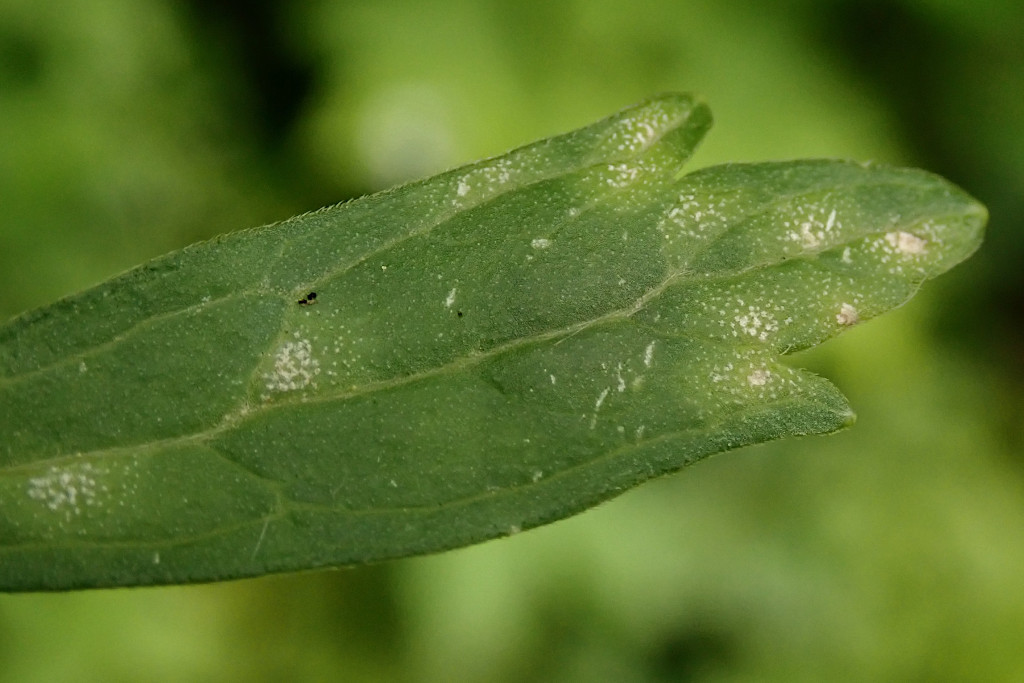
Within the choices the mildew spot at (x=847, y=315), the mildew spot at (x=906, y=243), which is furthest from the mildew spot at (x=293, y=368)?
the mildew spot at (x=906, y=243)

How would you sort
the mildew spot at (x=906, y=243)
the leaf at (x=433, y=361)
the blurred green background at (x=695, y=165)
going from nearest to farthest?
the leaf at (x=433, y=361), the mildew spot at (x=906, y=243), the blurred green background at (x=695, y=165)

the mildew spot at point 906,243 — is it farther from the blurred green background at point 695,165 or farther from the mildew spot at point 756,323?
the blurred green background at point 695,165

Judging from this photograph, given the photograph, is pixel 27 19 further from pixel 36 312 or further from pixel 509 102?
pixel 36 312

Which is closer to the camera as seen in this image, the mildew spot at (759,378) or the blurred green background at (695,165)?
the mildew spot at (759,378)

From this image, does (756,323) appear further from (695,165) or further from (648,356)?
(695,165)

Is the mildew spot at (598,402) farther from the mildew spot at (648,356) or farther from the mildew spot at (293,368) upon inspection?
the mildew spot at (293,368)

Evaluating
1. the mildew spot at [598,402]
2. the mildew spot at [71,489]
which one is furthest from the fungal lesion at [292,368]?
the mildew spot at [598,402]

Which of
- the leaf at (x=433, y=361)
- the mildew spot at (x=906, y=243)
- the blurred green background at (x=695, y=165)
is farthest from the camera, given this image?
the blurred green background at (x=695, y=165)

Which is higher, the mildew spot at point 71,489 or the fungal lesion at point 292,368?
the fungal lesion at point 292,368
